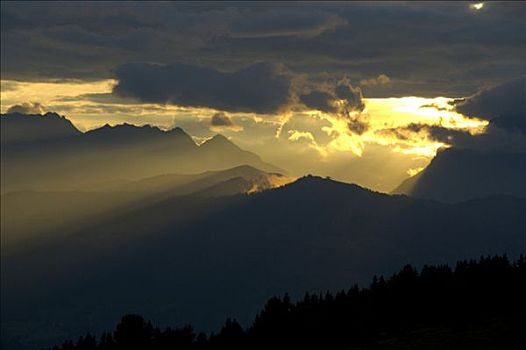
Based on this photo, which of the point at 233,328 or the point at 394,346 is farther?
the point at 233,328

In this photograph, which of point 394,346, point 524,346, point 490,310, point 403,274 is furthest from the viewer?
point 403,274

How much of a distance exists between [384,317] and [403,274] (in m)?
15.8

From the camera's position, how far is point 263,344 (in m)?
159

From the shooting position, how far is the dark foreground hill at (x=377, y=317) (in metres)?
155

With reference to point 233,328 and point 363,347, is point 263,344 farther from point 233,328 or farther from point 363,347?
point 363,347

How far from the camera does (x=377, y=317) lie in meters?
160

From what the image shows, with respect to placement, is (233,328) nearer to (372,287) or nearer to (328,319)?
(328,319)

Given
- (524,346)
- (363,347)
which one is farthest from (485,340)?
(363,347)

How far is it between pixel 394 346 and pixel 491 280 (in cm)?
3393

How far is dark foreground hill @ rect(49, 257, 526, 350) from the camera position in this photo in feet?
508

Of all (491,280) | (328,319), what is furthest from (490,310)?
(328,319)

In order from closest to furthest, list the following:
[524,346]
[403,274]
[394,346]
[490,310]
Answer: [524,346]
[394,346]
[490,310]
[403,274]

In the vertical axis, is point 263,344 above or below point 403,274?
below

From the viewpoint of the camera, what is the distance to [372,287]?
177m
